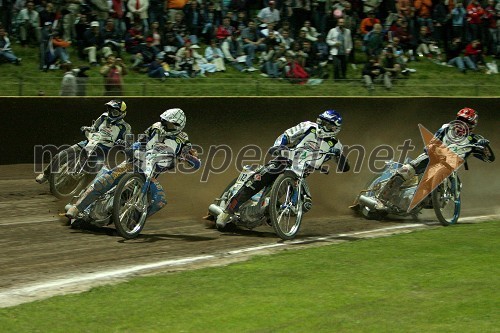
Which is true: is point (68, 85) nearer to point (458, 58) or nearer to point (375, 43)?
point (375, 43)

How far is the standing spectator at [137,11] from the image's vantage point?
68.8 feet

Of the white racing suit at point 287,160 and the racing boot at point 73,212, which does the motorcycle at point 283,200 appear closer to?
the white racing suit at point 287,160

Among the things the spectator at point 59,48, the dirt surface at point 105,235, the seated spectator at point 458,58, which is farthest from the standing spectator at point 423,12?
the spectator at point 59,48

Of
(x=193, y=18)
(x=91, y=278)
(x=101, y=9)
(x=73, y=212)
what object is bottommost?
(x=73, y=212)

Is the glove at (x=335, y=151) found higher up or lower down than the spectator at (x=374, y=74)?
higher up

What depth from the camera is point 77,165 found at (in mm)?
15289

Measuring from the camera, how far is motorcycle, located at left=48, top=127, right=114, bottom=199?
15.2 meters

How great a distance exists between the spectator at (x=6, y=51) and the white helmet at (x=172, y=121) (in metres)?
7.43

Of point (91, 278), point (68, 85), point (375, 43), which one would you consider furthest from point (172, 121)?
point (375, 43)

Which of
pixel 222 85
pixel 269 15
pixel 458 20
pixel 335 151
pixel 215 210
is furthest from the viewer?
pixel 458 20

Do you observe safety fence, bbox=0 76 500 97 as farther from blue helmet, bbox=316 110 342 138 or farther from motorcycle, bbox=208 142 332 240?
motorcycle, bbox=208 142 332 240

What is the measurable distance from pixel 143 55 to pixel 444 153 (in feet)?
25.5

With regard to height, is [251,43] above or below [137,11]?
below

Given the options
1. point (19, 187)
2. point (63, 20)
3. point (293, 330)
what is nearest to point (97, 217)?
point (19, 187)
